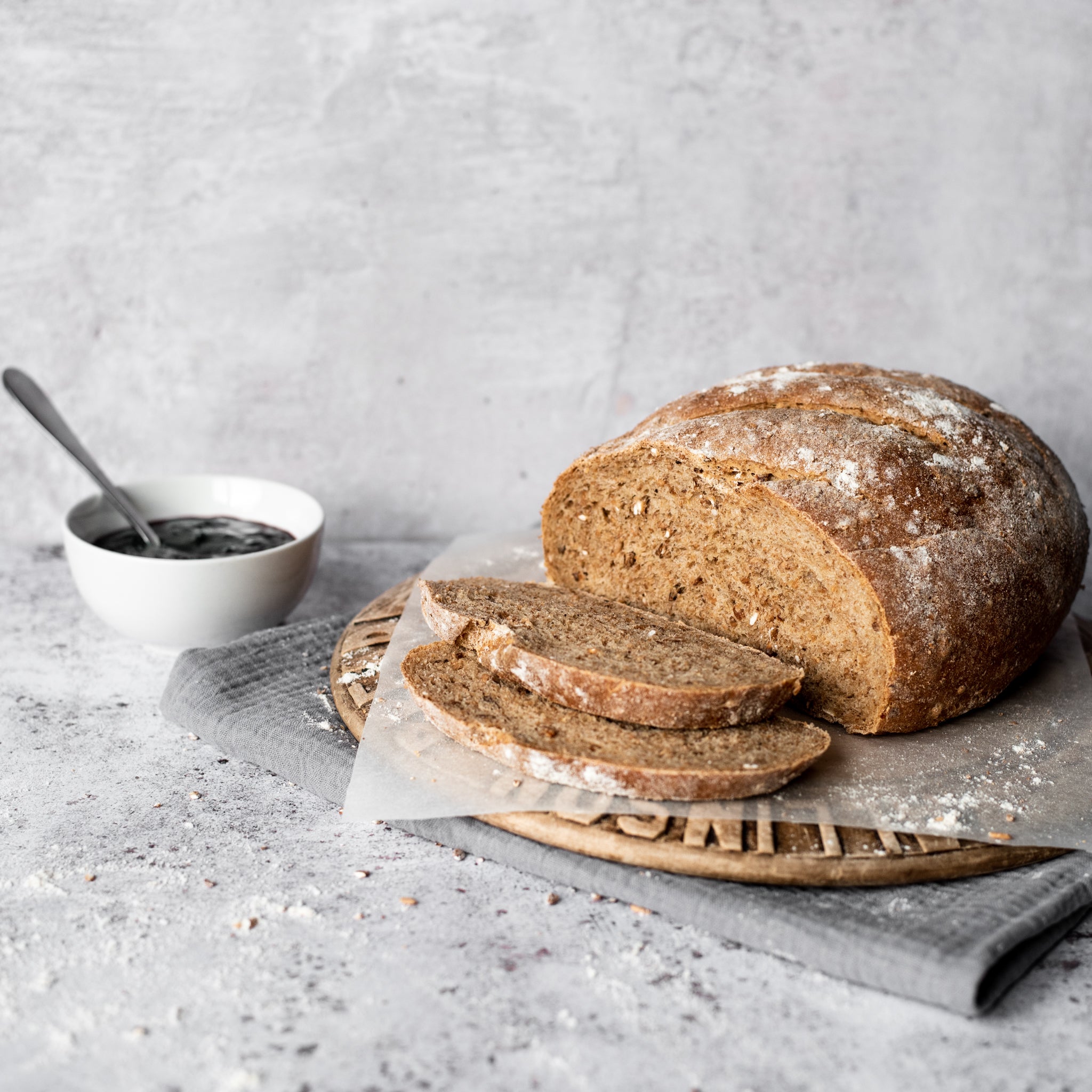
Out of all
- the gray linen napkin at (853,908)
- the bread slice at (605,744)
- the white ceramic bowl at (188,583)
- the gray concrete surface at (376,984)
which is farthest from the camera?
the white ceramic bowl at (188,583)

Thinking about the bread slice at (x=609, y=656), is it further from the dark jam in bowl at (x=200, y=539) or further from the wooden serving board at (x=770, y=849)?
the dark jam in bowl at (x=200, y=539)

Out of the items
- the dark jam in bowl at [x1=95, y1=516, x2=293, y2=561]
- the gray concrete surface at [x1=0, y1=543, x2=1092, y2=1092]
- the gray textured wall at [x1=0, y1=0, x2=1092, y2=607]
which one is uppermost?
the gray textured wall at [x1=0, y1=0, x2=1092, y2=607]

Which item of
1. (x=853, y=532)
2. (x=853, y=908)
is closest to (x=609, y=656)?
(x=853, y=532)

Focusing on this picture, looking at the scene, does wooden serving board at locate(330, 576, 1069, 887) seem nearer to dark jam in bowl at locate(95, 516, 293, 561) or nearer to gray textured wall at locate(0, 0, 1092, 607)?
dark jam in bowl at locate(95, 516, 293, 561)

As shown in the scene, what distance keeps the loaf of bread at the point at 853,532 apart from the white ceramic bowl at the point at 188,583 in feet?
2.80

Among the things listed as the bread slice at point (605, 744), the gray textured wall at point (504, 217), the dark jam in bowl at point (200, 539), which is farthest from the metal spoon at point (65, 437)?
the bread slice at point (605, 744)

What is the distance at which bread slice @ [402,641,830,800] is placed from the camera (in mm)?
2166

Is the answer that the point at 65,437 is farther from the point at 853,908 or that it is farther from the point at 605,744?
the point at 853,908

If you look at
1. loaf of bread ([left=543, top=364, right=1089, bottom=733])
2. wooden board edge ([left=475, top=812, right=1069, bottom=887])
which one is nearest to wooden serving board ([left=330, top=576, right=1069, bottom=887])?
wooden board edge ([left=475, top=812, right=1069, bottom=887])

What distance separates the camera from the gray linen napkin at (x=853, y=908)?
1864mm

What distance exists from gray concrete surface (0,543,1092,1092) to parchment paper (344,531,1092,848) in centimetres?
16

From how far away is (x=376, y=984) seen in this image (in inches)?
74.1

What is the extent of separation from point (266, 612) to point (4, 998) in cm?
151

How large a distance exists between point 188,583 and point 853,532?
1804mm
